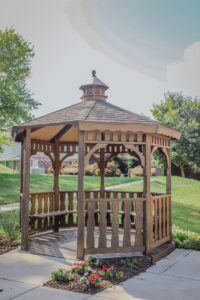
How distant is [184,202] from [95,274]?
11488 mm

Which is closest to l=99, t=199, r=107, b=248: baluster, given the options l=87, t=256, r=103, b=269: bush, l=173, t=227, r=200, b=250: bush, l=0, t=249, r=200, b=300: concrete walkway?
l=87, t=256, r=103, b=269: bush

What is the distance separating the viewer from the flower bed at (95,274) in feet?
15.1

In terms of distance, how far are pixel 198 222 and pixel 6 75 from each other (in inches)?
555

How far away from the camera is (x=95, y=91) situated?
7.72 meters

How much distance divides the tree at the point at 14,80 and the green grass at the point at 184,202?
24.6 feet

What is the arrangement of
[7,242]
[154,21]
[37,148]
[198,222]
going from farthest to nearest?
[198,222], [154,21], [37,148], [7,242]

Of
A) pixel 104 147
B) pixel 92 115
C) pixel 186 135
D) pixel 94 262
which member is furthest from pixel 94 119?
pixel 186 135

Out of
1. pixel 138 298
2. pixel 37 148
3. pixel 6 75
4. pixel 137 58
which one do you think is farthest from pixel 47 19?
pixel 6 75

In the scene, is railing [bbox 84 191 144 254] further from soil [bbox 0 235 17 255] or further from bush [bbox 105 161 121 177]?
bush [bbox 105 161 121 177]

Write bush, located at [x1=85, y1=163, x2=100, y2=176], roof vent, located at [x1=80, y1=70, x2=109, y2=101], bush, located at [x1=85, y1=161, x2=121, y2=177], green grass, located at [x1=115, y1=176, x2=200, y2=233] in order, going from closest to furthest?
roof vent, located at [x1=80, y1=70, x2=109, y2=101]
green grass, located at [x1=115, y1=176, x2=200, y2=233]
bush, located at [x1=85, y1=163, x2=100, y2=176]
bush, located at [x1=85, y1=161, x2=121, y2=177]

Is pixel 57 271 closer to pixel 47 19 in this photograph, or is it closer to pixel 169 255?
pixel 169 255

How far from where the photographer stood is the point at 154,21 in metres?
9.45

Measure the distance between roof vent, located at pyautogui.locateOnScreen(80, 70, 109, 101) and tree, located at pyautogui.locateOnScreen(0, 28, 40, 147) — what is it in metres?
12.1

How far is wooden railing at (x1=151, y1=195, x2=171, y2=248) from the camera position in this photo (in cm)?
653
